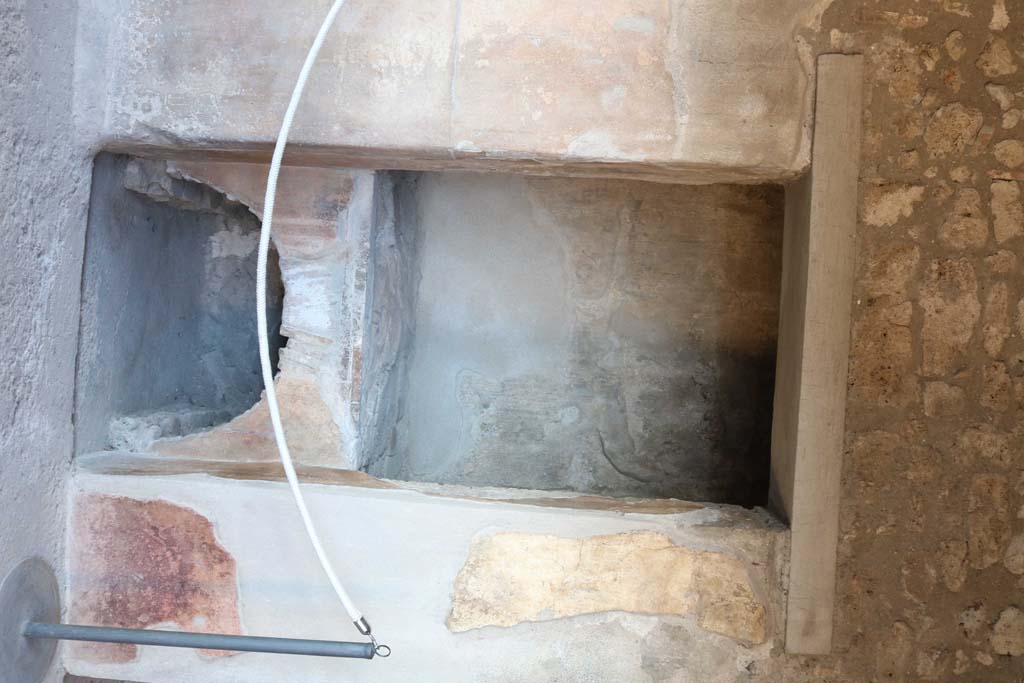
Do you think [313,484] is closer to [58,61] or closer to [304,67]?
[304,67]

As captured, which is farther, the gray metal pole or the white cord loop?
the white cord loop

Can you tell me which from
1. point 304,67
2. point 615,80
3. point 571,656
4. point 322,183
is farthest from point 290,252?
point 571,656

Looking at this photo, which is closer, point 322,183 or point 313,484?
point 313,484

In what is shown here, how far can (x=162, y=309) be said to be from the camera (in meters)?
2.91

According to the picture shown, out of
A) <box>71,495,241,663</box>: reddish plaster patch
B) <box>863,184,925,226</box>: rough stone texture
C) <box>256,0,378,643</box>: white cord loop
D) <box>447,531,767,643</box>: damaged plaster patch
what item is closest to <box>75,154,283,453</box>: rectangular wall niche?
<box>71,495,241,663</box>: reddish plaster patch

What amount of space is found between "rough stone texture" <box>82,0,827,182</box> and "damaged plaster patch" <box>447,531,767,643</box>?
973 millimetres

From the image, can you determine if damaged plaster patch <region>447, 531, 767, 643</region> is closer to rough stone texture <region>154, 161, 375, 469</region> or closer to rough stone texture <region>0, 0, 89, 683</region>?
rough stone texture <region>154, 161, 375, 469</region>

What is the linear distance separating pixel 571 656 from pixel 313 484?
0.80 meters

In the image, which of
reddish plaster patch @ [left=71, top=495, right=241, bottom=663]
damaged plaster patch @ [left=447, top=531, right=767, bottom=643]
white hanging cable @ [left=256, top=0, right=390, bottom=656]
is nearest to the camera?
white hanging cable @ [left=256, top=0, right=390, bottom=656]

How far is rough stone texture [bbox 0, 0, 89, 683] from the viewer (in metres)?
2.01

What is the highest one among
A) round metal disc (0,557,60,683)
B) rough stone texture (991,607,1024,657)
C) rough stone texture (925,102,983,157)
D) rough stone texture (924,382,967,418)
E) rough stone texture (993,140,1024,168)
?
rough stone texture (925,102,983,157)

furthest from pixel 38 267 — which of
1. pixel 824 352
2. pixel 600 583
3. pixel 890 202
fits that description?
pixel 890 202

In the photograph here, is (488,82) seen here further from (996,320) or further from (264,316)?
(996,320)

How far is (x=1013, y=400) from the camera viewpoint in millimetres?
2023
